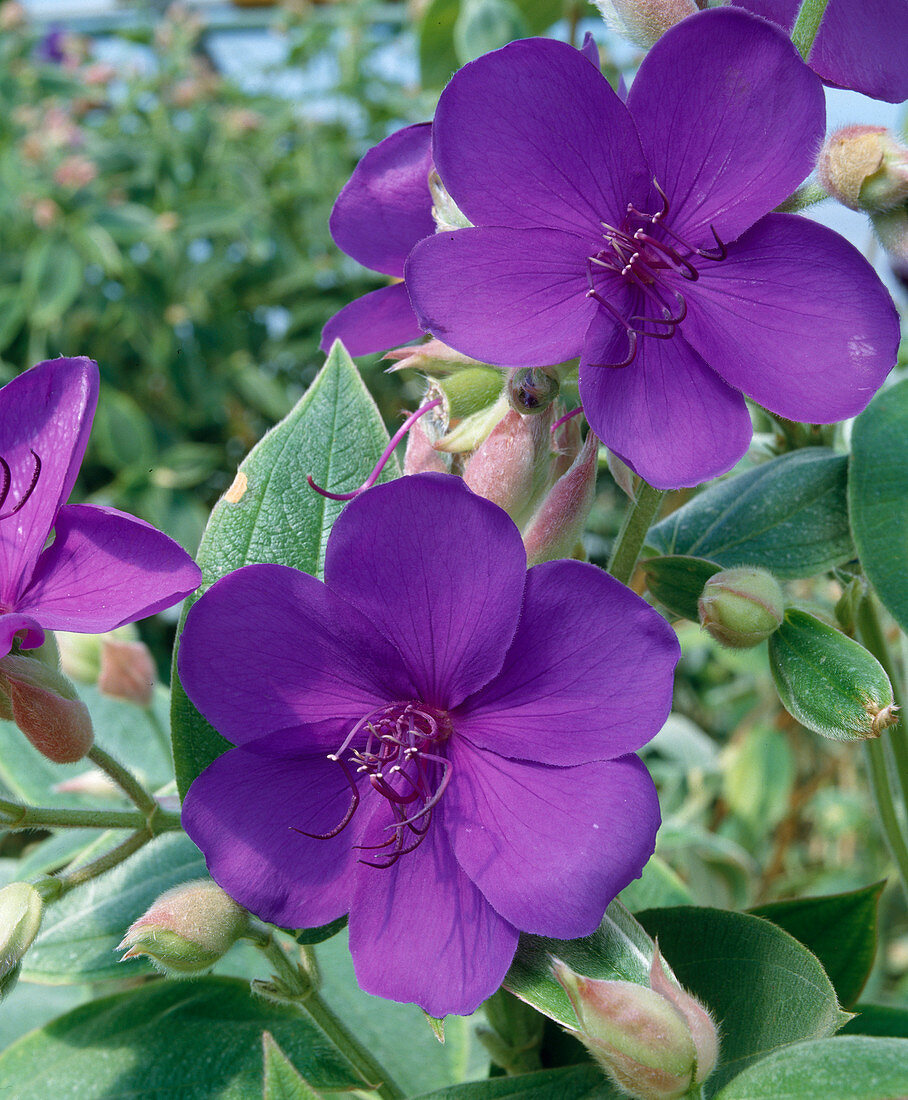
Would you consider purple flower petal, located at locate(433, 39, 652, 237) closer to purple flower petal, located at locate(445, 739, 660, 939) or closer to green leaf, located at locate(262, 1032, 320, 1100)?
purple flower petal, located at locate(445, 739, 660, 939)

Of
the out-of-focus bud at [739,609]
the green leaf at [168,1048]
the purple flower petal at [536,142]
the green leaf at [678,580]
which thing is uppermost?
the purple flower petal at [536,142]

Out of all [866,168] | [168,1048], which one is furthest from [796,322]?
[168,1048]

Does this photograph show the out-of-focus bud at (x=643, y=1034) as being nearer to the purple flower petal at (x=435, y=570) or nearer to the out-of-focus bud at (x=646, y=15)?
the purple flower petal at (x=435, y=570)

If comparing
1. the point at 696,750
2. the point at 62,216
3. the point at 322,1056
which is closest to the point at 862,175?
the point at 322,1056

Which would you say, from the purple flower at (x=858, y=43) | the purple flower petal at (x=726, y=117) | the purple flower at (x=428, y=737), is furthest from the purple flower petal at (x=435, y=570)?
the purple flower at (x=858, y=43)

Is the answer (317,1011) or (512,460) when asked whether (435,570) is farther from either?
(317,1011)
